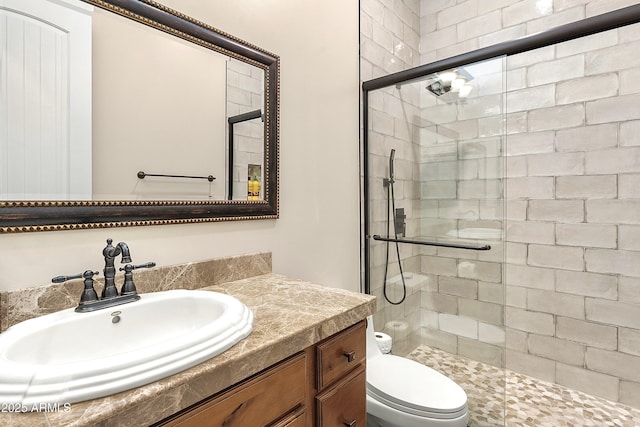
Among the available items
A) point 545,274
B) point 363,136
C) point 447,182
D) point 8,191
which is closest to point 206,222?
point 8,191

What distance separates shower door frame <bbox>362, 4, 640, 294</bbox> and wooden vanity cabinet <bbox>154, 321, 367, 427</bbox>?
1162 millimetres

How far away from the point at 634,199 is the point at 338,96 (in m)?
1.86

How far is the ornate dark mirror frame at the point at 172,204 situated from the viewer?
94 cm

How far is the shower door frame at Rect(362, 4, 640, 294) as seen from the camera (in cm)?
140

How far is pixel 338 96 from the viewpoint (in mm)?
1982

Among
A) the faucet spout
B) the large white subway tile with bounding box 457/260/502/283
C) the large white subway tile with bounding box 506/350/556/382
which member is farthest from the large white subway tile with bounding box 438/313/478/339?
the faucet spout

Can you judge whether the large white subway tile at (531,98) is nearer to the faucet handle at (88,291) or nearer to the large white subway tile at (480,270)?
the large white subway tile at (480,270)

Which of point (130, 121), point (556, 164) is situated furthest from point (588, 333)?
point (130, 121)

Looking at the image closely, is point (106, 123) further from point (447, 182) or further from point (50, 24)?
point (447, 182)

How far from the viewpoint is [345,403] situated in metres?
1.08

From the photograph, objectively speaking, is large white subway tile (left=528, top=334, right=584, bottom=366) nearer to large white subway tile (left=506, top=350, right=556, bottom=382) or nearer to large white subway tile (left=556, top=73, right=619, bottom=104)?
large white subway tile (left=506, top=350, right=556, bottom=382)

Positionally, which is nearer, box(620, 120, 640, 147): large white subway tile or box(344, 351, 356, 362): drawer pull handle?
box(344, 351, 356, 362): drawer pull handle

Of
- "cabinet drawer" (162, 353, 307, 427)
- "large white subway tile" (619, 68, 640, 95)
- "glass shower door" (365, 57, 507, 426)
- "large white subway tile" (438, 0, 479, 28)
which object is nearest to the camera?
"cabinet drawer" (162, 353, 307, 427)

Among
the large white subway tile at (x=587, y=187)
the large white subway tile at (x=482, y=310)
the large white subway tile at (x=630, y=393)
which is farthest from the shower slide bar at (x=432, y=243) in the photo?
the large white subway tile at (x=630, y=393)
